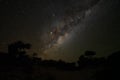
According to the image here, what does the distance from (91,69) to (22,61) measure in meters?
1.87

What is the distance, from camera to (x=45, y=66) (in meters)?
6.90

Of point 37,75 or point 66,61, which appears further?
point 66,61

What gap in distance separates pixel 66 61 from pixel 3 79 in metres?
1.94

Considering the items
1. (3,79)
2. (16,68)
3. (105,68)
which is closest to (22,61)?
(16,68)

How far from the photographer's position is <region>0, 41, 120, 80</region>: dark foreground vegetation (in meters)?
6.51

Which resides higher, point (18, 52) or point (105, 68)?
point (18, 52)

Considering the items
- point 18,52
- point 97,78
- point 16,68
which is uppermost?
point 18,52

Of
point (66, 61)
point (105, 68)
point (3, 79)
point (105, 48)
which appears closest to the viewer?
point (3, 79)

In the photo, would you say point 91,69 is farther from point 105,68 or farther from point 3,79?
point 3,79

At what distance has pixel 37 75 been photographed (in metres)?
6.61

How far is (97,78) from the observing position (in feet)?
21.5

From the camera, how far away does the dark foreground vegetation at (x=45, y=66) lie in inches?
256

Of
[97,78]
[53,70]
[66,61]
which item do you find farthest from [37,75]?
[97,78]

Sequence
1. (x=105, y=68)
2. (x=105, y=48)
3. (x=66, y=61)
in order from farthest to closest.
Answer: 1. (x=105, y=48)
2. (x=66, y=61)
3. (x=105, y=68)
